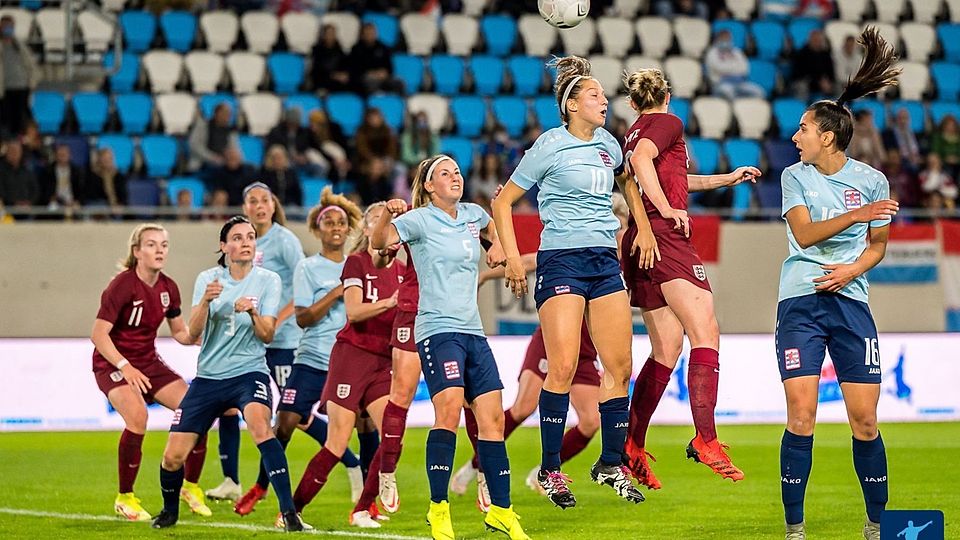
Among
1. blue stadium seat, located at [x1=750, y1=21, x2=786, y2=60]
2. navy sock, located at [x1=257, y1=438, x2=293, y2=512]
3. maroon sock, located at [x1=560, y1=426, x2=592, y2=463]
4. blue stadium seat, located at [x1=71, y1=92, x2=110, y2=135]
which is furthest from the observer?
blue stadium seat, located at [x1=750, y1=21, x2=786, y2=60]

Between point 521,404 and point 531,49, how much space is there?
12.1 m

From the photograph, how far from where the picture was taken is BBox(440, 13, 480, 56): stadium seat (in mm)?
21703

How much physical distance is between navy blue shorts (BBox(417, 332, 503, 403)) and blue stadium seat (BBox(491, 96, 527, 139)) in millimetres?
12450

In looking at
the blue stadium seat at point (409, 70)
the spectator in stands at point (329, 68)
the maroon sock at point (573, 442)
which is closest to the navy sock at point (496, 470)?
the maroon sock at point (573, 442)

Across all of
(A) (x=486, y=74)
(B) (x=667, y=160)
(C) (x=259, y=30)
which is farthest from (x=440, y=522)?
(A) (x=486, y=74)

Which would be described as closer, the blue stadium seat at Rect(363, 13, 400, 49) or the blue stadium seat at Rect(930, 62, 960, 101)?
the blue stadium seat at Rect(363, 13, 400, 49)

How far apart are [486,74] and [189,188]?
5.45m

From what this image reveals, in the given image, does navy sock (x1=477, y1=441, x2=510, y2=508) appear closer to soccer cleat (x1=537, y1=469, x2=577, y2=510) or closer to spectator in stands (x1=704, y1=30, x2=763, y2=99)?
soccer cleat (x1=537, y1=469, x2=577, y2=510)

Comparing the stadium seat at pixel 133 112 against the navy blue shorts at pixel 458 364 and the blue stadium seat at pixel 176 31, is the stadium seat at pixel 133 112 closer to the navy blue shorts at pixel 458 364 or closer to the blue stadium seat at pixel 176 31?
the blue stadium seat at pixel 176 31

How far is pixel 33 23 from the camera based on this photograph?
64.7 feet

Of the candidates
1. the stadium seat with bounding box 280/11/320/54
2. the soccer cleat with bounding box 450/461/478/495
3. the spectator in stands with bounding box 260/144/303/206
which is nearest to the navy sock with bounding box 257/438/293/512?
the soccer cleat with bounding box 450/461/478/495

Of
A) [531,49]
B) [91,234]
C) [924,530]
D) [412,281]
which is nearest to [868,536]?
[924,530]

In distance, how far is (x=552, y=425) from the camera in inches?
328

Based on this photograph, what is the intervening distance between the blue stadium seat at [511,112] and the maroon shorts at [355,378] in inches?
434
